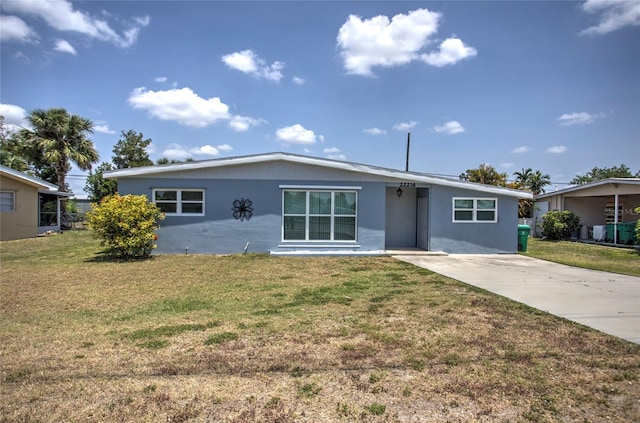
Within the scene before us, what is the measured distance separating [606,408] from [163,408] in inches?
140

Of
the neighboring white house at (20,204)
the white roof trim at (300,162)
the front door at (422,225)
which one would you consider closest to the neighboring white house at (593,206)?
the white roof trim at (300,162)

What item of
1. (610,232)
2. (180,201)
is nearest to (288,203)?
(180,201)

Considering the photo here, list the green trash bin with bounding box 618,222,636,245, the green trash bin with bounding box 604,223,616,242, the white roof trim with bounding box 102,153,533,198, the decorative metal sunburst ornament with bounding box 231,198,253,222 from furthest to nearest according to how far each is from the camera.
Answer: the green trash bin with bounding box 604,223,616,242
the green trash bin with bounding box 618,222,636,245
the decorative metal sunburst ornament with bounding box 231,198,253,222
the white roof trim with bounding box 102,153,533,198

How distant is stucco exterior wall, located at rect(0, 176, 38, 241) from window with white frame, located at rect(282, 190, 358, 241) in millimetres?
14884

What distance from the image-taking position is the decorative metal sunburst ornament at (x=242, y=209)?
42.5ft

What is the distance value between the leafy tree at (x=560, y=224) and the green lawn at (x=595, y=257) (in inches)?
101

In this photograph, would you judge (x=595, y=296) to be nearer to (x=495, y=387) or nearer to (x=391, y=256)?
(x=495, y=387)

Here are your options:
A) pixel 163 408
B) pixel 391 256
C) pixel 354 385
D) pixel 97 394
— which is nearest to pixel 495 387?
pixel 354 385

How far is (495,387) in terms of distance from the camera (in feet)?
11.1

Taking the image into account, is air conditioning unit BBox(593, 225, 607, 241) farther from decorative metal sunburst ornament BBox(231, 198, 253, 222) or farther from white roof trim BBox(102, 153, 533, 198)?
decorative metal sunburst ornament BBox(231, 198, 253, 222)

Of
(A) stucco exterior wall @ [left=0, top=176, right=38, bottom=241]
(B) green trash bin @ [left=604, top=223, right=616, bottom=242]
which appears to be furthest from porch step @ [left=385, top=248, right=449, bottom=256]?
(A) stucco exterior wall @ [left=0, top=176, right=38, bottom=241]

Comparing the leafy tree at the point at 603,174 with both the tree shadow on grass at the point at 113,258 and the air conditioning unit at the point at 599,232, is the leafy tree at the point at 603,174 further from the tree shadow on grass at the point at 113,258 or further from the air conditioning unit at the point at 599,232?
the tree shadow on grass at the point at 113,258

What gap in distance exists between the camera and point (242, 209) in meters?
13.0

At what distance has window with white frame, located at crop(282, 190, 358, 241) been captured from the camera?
43.1 ft
